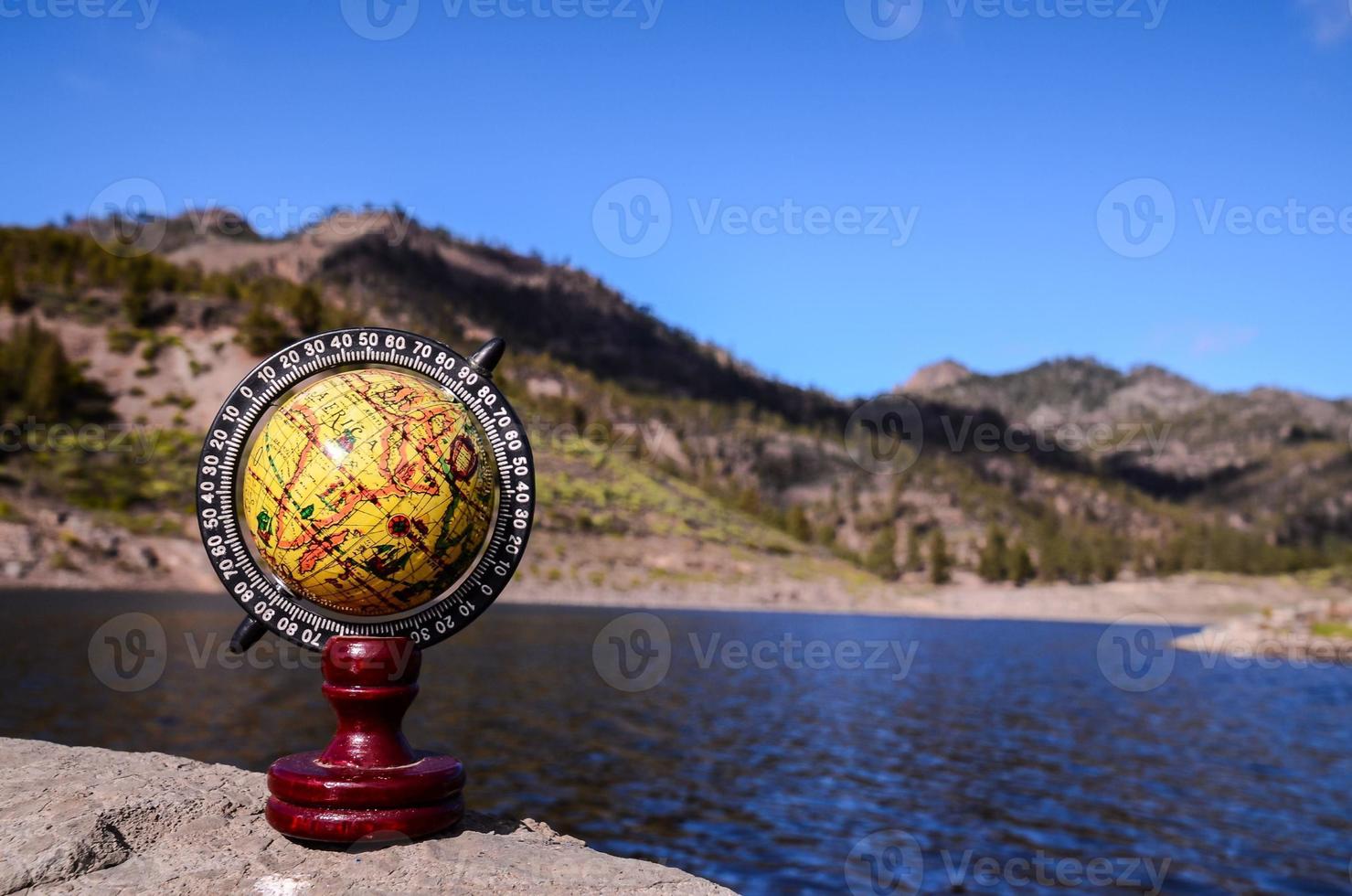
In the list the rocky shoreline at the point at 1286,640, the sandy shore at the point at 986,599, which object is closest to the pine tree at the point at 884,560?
the sandy shore at the point at 986,599

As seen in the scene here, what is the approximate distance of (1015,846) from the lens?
1301cm

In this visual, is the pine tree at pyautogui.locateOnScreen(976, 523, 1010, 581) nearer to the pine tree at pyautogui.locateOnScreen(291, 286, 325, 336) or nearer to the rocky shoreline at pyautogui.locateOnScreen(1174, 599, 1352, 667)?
the rocky shoreline at pyautogui.locateOnScreen(1174, 599, 1352, 667)

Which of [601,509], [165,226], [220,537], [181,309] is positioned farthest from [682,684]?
[165,226]

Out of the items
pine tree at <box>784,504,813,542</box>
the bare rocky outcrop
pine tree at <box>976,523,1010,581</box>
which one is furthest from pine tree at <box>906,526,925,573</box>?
the bare rocky outcrop

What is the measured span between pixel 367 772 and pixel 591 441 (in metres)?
85.7

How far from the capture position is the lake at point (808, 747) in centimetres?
1230

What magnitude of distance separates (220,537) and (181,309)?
7676 centimetres

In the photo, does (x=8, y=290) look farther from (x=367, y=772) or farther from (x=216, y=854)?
(x=367, y=772)

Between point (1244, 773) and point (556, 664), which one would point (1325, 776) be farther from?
point (556, 664)

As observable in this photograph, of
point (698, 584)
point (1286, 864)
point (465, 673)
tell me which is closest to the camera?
point (1286, 864)

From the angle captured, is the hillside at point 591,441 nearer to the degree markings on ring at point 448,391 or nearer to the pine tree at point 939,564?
the pine tree at point 939,564

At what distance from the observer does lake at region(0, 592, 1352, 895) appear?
40.3 feet

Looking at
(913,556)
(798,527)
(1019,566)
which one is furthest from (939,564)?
(798,527)

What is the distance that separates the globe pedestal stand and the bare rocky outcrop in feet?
0.48
